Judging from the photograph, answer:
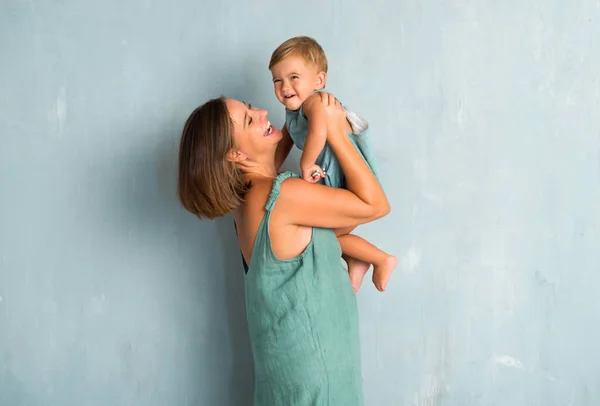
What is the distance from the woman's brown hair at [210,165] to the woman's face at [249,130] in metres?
0.03

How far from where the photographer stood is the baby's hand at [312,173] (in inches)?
64.6

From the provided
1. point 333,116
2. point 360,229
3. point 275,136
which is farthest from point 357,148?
point 360,229

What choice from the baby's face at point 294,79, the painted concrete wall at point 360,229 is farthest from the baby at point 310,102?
the painted concrete wall at point 360,229

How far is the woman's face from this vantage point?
5.64 ft

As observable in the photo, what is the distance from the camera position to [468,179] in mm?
2121

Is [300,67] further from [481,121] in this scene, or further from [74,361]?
[74,361]

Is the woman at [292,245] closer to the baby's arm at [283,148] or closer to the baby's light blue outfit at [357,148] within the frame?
the baby's light blue outfit at [357,148]

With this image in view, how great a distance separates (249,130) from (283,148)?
0.23 m

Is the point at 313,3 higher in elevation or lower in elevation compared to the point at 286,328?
higher

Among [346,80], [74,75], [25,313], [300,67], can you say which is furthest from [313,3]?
[25,313]

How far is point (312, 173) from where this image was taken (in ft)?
5.43

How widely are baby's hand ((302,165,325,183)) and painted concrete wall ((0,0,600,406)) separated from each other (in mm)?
518

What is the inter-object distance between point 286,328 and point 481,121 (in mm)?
958

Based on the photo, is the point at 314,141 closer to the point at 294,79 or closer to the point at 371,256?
the point at 294,79
